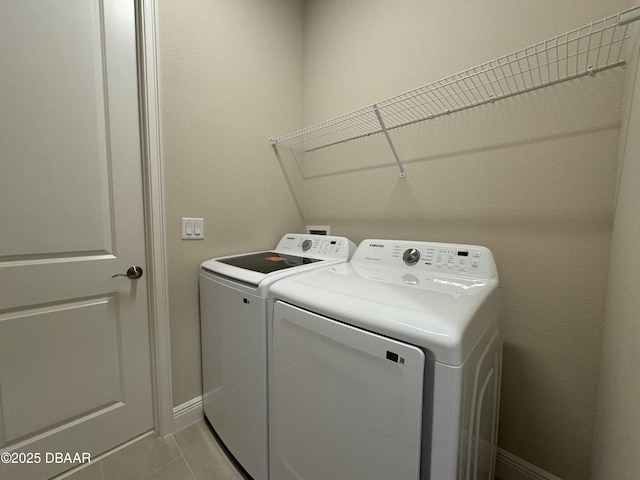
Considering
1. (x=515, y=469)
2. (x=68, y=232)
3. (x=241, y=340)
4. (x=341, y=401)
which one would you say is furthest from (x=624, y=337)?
(x=68, y=232)

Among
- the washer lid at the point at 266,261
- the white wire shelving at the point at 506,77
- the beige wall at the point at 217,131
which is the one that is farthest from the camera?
the beige wall at the point at 217,131

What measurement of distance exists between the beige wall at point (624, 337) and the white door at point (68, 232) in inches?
73.8

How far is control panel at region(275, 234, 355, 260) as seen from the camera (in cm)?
151

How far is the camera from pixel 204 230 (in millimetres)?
1527

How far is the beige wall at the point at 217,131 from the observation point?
4.58ft

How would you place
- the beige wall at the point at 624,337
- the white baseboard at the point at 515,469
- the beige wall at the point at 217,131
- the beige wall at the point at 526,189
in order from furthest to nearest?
the beige wall at the point at 217,131 → the white baseboard at the point at 515,469 → the beige wall at the point at 526,189 → the beige wall at the point at 624,337

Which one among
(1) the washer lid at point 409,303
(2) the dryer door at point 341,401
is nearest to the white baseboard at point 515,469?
(1) the washer lid at point 409,303

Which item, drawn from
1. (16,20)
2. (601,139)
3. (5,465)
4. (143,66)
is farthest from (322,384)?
(16,20)

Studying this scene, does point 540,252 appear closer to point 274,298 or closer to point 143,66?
point 274,298

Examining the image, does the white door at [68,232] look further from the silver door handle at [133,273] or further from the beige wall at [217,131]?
the beige wall at [217,131]

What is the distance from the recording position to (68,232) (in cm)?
118

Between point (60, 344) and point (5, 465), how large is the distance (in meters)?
0.51

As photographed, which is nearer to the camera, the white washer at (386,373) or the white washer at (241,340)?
the white washer at (386,373)

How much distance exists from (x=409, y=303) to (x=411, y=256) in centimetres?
52
